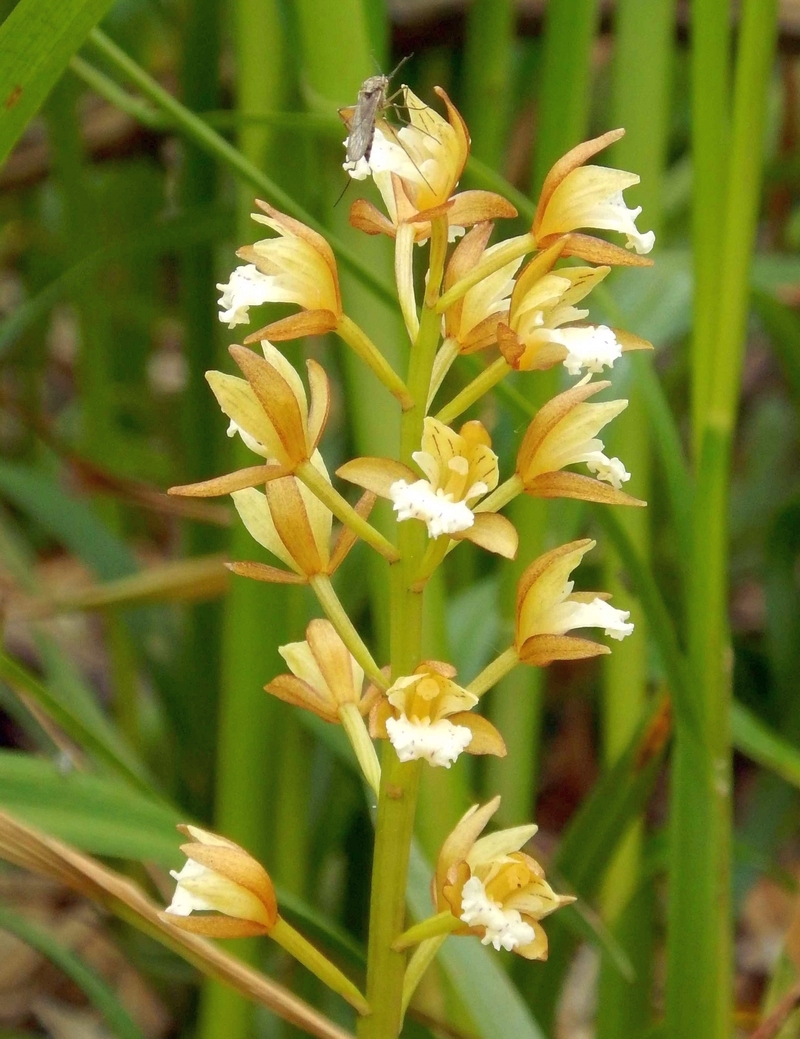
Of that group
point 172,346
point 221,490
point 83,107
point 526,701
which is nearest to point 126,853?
point 221,490

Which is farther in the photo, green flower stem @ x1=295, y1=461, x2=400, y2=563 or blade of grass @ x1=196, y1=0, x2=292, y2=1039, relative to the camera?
blade of grass @ x1=196, y1=0, x2=292, y2=1039

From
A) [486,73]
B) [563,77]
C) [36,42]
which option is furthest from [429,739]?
[486,73]

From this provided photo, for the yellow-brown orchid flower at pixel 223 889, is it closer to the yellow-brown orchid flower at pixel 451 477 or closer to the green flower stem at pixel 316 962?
the green flower stem at pixel 316 962

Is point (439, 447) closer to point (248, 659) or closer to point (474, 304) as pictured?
point (474, 304)

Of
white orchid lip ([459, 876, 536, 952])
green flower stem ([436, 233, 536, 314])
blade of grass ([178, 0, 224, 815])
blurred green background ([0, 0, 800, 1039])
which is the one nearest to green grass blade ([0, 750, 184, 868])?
blurred green background ([0, 0, 800, 1039])

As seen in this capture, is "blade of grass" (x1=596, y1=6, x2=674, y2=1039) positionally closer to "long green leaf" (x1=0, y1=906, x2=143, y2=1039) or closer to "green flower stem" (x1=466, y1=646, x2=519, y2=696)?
"long green leaf" (x1=0, y1=906, x2=143, y2=1039)

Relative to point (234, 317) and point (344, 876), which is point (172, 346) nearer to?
point (344, 876)

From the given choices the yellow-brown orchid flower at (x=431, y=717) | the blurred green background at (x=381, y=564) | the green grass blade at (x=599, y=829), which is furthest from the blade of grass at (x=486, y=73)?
the yellow-brown orchid flower at (x=431, y=717)
